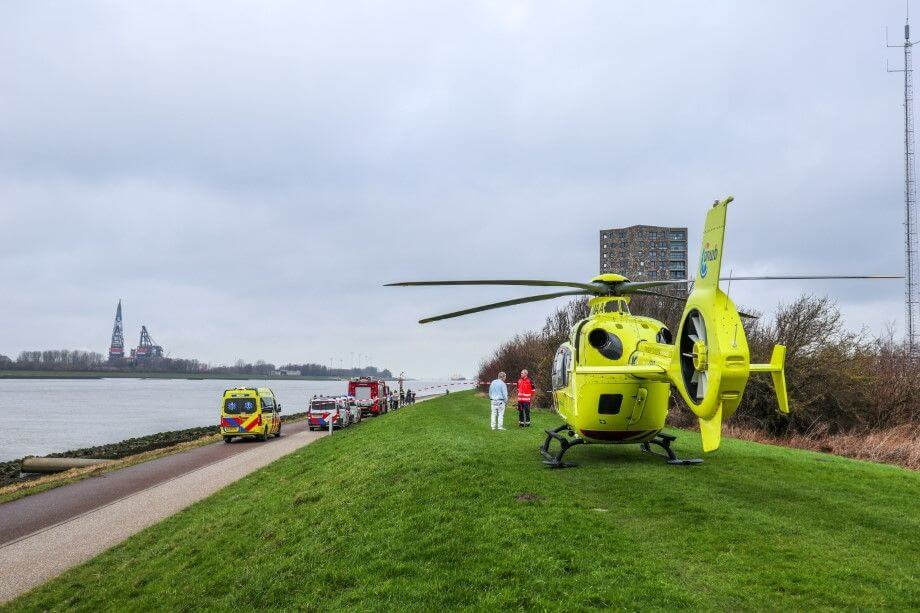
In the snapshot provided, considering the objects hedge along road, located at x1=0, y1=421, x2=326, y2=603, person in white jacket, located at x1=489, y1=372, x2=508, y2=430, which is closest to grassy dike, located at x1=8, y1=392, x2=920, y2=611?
hedge along road, located at x1=0, y1=421, x2=326, y2=603

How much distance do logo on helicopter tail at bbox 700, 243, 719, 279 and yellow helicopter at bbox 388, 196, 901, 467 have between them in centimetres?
1

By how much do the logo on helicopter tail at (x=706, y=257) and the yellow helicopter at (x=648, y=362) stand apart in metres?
0.01

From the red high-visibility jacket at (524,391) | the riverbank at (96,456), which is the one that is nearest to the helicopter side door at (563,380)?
the red high-visibility jacket at (524,391)

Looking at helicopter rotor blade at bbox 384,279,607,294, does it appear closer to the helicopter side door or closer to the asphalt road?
the helicopter side door

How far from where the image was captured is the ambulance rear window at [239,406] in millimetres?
30531

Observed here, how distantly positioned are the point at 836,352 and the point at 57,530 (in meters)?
25.3

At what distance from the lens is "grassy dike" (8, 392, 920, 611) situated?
Answer: 6.52 meters

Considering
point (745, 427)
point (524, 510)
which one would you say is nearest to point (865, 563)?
point (524, 510)

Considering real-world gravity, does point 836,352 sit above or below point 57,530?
above

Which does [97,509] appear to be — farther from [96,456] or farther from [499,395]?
[96,456]

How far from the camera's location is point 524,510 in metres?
9.20

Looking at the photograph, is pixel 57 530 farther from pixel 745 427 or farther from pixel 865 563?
pixel 745 427

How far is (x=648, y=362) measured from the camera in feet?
37.2

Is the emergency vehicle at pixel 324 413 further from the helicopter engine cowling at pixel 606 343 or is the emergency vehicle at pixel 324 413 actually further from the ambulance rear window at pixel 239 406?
the helicopter engine cowling at pixel 606 343
